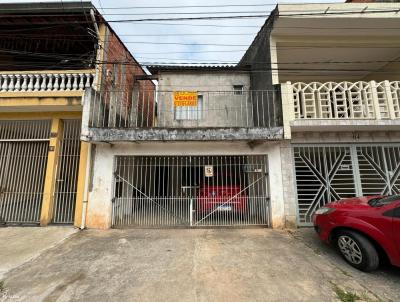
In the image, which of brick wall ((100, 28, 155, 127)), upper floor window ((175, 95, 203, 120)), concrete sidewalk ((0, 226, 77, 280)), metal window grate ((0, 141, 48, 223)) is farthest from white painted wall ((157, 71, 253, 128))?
concrete sidewalk ((0, 226, 77, 280))

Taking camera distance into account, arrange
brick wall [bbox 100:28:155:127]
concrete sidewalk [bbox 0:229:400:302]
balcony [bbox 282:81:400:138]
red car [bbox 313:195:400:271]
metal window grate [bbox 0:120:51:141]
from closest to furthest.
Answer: concrete sidewalk [bbox 0:229:400:302] → red car [bbox 313:195:400:271] → balcony [bbox 282:81:400:138] → metal window grate [bbox 0:120:51:141] → brick wall [bbox 100:28:155:127]

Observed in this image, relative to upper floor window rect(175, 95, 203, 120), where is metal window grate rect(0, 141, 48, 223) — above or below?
below

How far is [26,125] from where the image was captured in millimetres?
7238

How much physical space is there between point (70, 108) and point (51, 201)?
2.84 meters

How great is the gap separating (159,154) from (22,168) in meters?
4.43

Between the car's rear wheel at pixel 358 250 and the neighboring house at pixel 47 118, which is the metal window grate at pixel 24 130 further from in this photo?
the car's rear wheel at pixel 358 250

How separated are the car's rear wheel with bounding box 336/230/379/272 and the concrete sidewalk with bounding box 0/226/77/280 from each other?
6.13 m

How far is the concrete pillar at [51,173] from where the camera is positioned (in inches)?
256

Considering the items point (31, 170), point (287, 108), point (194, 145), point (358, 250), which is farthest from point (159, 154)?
point (358, 250)

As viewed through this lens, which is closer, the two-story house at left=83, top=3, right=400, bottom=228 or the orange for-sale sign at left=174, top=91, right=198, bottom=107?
the two-story house at left=83, top=3, right=400, bottom=228

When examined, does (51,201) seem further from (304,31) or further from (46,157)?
(304,31)

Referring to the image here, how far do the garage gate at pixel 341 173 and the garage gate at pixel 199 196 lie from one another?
1212 mm

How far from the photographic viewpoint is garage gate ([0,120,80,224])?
678cm

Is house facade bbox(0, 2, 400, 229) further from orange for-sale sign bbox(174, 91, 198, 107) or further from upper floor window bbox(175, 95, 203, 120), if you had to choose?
upper floor window bbox(175, 95, 203, 120)
